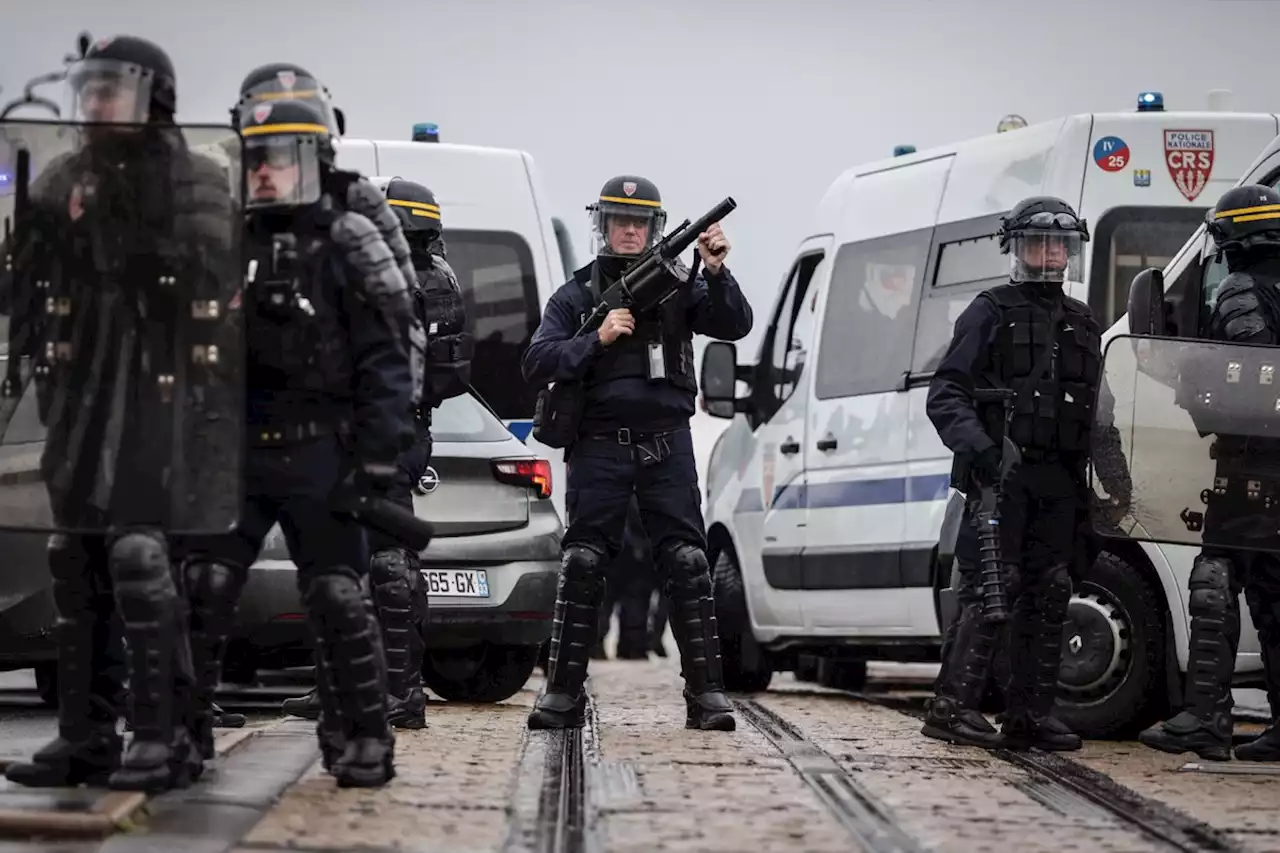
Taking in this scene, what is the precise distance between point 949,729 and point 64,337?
12.4 feet

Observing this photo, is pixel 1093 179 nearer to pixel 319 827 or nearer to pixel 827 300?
pixel 827 300

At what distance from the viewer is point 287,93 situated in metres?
7.09

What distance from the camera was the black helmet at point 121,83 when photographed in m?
6.78

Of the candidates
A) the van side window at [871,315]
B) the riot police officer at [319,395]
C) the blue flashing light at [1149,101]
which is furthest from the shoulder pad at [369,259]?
the blue flashing light at [1149,101]

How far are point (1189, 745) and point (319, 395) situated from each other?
3.29 meters

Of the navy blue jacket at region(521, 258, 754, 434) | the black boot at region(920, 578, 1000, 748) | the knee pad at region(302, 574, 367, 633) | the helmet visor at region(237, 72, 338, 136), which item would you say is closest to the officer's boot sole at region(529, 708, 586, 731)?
the navy blue jacket at region(521, 258, 754, 434)

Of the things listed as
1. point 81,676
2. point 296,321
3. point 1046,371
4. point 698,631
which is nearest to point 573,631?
point 698,631

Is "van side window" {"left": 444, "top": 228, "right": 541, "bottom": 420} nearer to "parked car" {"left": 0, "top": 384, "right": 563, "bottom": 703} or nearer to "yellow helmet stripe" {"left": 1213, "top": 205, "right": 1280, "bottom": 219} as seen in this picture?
"parked car" {"left": 0, "top": 384, "right": 563, "bottom": 703}

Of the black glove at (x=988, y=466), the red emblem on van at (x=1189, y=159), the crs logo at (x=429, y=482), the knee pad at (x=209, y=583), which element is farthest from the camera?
the red emblem on van at (x=1189, y=159)

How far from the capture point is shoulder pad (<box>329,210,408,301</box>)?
22.6ft

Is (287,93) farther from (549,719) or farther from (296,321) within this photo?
(549,719)

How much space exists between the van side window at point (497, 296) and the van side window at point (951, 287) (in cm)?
274

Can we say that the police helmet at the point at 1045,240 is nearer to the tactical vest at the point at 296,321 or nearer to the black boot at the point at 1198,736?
the black boot at the point at 1198,736

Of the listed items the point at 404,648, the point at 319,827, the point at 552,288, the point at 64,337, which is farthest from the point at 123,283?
the point at 552,288
